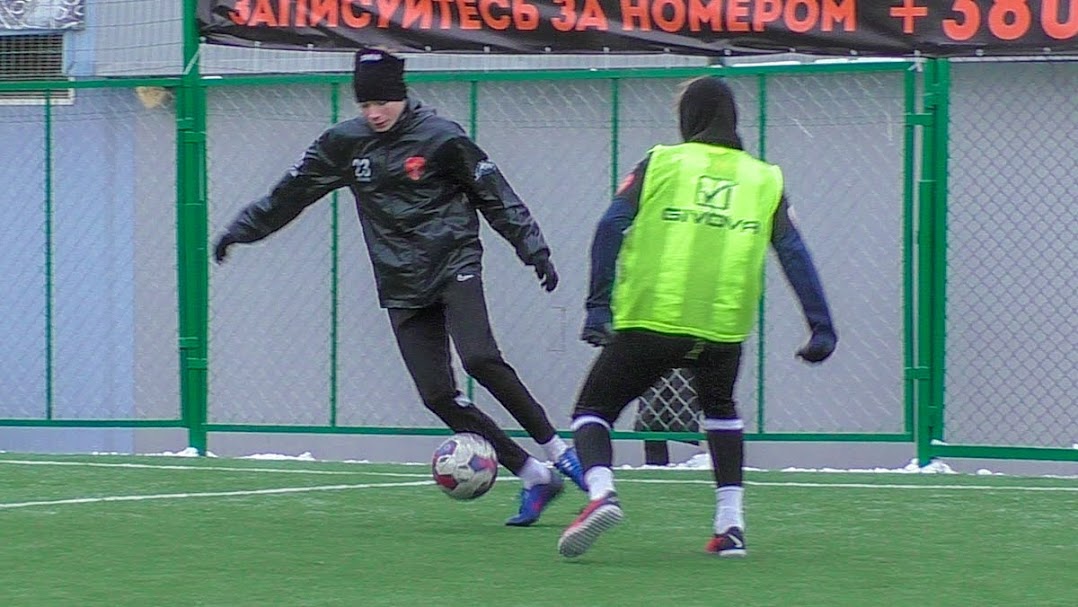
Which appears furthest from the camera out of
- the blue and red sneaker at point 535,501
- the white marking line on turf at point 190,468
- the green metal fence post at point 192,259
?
the green metal fence post at point 192,259

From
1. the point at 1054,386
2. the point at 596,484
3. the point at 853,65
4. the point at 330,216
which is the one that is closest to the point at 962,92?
the point at 853,65

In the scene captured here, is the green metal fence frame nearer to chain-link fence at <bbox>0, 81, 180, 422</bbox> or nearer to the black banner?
the black banner

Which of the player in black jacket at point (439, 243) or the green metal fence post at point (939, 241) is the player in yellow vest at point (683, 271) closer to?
the player in black jacket at point (439, 243)

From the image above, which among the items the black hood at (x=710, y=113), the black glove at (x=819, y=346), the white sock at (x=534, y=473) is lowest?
the white sock at (x=534, y=473)

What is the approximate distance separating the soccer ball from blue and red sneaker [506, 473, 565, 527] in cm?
21

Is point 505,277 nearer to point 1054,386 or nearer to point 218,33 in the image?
point 218,33

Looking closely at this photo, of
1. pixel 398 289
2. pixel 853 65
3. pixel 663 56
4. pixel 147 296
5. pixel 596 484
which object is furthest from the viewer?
pixel 147 296

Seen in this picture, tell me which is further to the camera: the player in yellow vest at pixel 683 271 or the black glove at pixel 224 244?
the black glove at pixel 224 244

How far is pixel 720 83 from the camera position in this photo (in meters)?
6.47

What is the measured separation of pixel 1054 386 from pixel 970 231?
3.17 ft

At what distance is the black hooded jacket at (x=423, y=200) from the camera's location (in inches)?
296

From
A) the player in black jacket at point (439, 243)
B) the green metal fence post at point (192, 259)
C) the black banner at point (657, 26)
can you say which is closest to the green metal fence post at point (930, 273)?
the black banner at point (657, 26)

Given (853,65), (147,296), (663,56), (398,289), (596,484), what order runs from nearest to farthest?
(596,484) < (398,289) < (853,65) < (663,56) < (147,296)

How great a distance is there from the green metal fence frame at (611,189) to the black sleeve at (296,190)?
300 cm
